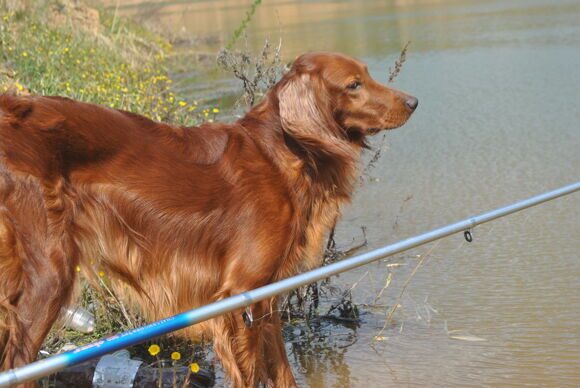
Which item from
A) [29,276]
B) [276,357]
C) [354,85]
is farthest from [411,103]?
[29,276]

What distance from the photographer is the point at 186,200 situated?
4.07m

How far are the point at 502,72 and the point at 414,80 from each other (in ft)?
3.50

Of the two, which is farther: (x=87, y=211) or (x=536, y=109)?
(x=536, y=109)

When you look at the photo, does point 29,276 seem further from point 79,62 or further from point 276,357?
point 79,62

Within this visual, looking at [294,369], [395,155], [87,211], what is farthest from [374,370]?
[395,155]

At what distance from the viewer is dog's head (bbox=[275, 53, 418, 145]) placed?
4.22 meters

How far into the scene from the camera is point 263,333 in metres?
4.33

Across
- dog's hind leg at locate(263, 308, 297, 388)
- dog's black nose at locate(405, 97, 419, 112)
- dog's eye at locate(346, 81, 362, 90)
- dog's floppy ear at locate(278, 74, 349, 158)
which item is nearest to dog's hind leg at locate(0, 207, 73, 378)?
dog's hind leg at locate(263, 308, 297, 388)

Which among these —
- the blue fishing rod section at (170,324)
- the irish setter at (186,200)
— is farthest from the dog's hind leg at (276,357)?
the blue fishing rod section at (170,324)

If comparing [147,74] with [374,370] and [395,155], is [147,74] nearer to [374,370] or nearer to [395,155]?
[395,155]

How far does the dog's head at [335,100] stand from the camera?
4223 mm

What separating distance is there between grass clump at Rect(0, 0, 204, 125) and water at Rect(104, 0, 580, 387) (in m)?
1.31

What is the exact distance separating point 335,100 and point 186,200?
2.69 feet

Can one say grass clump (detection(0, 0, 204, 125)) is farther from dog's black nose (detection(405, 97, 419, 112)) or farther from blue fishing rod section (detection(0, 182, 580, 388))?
blue fishing rod section (detection(0, 182, 580, 388))
